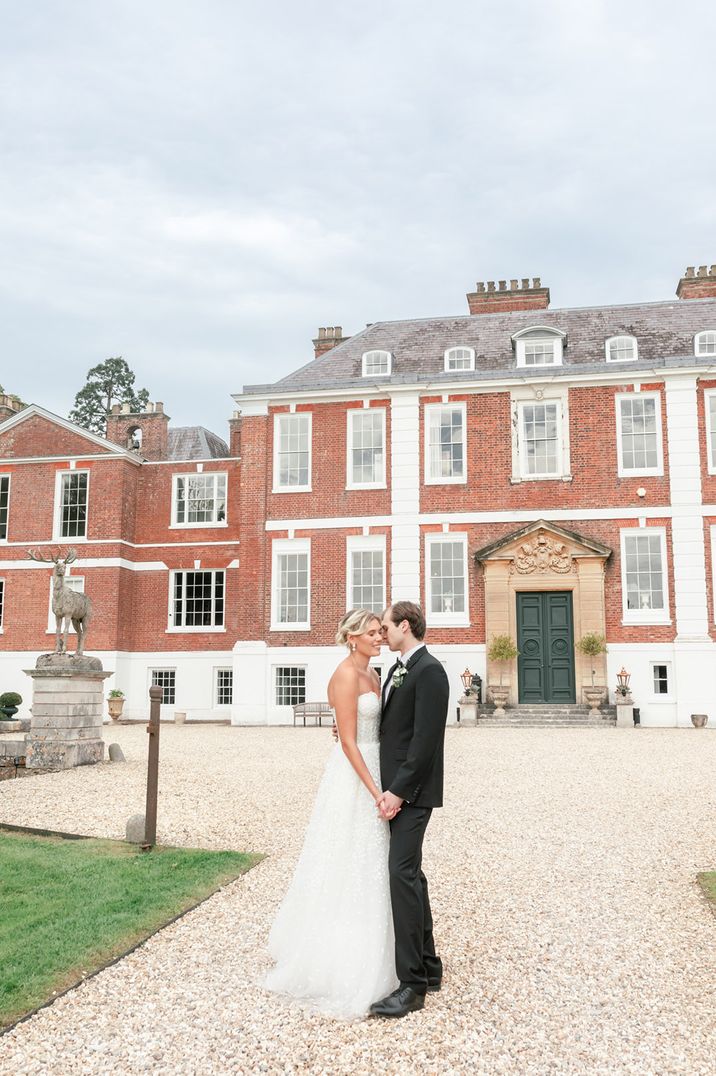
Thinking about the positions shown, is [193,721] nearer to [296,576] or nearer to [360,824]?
[296,576]

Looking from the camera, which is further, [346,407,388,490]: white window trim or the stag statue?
[346,407,388,490]: white window trim

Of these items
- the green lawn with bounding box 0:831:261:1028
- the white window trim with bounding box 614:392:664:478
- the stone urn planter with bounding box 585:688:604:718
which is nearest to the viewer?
the green lawn with bounding box 0:831:261:1028

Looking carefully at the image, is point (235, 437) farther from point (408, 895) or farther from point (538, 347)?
point (408, 895)

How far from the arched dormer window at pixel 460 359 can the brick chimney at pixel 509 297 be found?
4007mm

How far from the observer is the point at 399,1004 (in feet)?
14.8

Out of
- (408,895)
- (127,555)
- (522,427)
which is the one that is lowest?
(408,895)

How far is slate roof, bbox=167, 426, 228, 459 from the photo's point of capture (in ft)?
108

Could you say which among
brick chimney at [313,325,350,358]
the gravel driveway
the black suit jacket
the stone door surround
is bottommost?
the gravel driveway

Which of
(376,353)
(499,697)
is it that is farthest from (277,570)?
(499,697)

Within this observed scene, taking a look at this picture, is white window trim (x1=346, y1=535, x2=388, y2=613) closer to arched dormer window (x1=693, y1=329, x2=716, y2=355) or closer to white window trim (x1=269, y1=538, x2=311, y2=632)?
white window trim (x1=269, y1=538, x2=311, y2=632)

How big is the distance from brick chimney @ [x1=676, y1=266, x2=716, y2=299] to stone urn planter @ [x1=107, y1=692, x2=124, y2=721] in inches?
797

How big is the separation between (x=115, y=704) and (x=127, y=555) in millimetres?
4639

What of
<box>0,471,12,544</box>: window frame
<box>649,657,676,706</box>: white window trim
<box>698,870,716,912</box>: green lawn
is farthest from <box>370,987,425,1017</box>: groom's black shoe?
<box>0,471,12,544</box>: window frame

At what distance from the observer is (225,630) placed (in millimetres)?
27688
